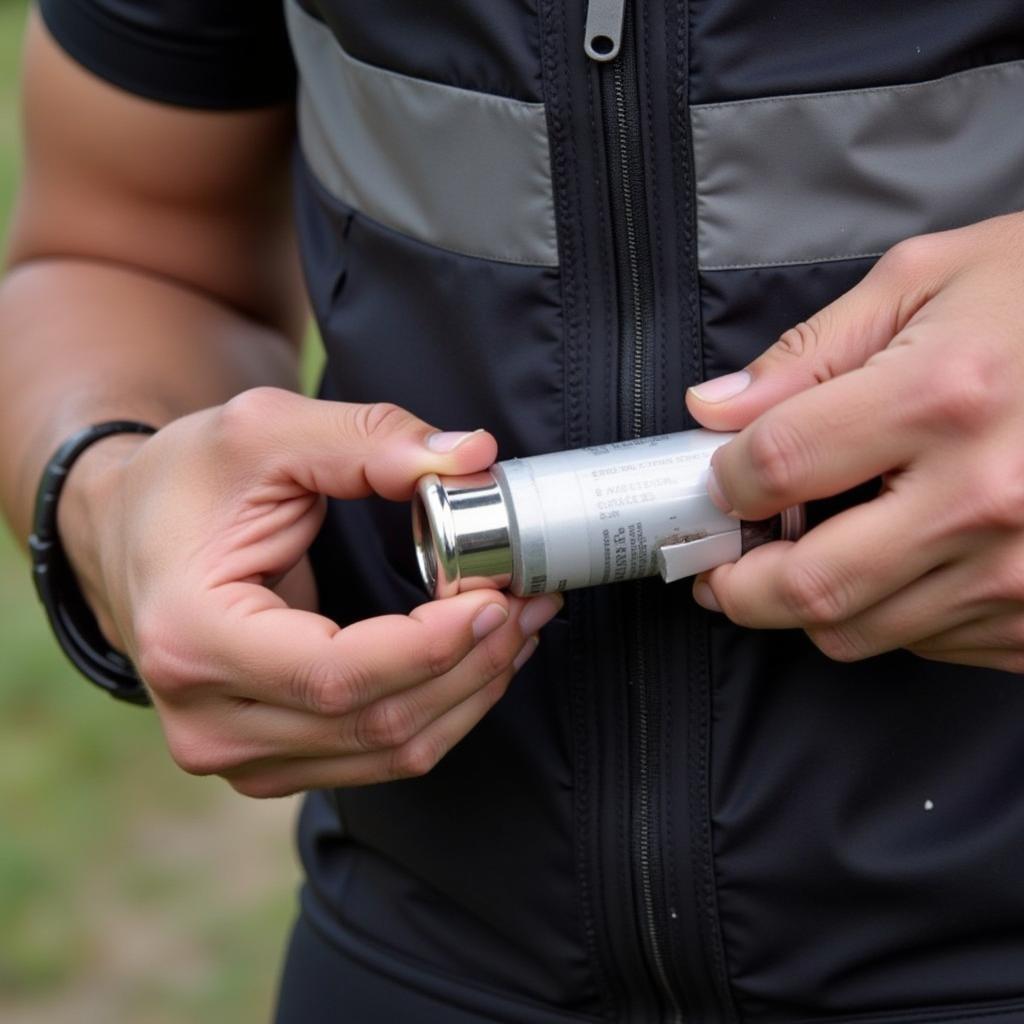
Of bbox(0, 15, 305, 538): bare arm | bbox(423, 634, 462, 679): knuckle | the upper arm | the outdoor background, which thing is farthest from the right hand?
the outdoor background

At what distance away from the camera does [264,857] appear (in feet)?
10.7

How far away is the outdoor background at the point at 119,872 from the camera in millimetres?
2924

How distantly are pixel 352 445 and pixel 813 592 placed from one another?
360mm

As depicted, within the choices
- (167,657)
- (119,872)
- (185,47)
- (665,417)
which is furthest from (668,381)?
(119,872)

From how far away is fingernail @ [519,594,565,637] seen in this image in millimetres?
1106

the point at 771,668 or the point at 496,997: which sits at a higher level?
the point at 771,668

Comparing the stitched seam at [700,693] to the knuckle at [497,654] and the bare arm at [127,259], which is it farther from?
the bare arm at [127,259]

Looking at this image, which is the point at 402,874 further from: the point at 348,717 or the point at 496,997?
the point at 348,717

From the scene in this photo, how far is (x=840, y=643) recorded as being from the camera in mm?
1036

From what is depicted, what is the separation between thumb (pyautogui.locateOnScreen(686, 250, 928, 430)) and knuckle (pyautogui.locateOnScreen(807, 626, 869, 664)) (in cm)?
16

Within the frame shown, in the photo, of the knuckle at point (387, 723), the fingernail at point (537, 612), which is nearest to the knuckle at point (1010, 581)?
the fingernail at point (537, 612)

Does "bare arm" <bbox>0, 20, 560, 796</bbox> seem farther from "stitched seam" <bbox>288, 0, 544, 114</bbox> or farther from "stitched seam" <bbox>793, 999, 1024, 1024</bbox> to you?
"stitched seam" <bbox>793, 999, 1024, 1024</bbox>

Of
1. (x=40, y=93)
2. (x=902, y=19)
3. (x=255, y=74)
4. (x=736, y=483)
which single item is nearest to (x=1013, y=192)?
(x=902, y=19)

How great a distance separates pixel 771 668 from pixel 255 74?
32.0 inches
